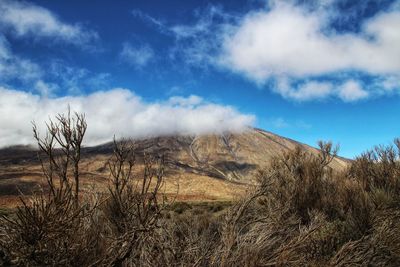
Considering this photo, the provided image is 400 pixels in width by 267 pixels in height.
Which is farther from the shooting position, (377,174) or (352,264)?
(377,174)

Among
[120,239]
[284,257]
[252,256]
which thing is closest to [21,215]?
[120,239]

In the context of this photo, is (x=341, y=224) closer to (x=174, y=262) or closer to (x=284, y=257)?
(x=284, y=257)

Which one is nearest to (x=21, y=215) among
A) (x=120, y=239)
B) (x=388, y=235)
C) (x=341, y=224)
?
(x=120, y=239)

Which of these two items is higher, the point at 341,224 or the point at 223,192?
the point at 341,224

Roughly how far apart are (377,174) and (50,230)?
16.1 metres

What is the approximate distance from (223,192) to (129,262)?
9079 cm

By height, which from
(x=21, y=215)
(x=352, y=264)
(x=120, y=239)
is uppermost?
(x=21, y=215)

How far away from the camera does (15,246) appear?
13.0 feet

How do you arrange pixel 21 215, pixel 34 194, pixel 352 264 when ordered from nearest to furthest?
pixel 21 215
pixel 34 194
pixel 352 264

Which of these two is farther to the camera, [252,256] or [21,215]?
[252,256]

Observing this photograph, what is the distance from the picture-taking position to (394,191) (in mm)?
13859

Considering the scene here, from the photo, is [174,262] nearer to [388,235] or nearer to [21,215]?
[21,215]

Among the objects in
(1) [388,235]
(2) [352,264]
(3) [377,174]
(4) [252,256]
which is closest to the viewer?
(4) [252,256]

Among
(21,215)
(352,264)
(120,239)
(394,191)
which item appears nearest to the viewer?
(21,215)
